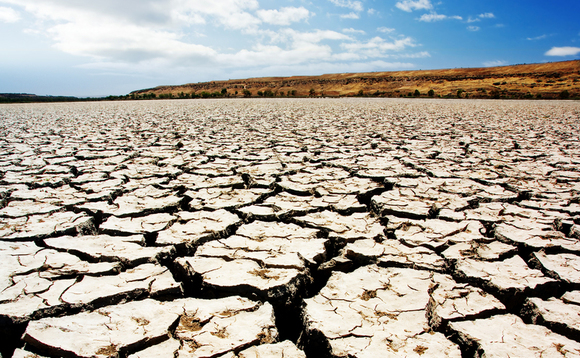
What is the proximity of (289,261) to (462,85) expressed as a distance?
108 ft

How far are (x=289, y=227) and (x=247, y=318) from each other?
749 mm

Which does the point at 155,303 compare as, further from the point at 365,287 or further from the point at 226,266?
the point at 365,287

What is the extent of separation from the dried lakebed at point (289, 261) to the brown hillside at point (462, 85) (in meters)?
22.8

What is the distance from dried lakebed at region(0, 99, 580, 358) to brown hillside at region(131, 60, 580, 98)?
22761 millimetres

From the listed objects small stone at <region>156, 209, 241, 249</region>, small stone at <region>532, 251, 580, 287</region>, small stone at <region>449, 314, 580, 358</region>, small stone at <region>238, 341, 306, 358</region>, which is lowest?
small stone at <region>449, 314, 580, 358</region>

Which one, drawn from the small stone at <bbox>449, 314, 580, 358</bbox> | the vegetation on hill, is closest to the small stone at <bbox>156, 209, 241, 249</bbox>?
the small stone at <bbox>449, 314, 580, 358</bbox>

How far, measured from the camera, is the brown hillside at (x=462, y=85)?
23.5m

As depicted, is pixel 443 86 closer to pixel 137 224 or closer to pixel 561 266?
pixel 561 266

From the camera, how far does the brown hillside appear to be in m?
23.5

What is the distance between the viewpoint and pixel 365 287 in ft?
4.03

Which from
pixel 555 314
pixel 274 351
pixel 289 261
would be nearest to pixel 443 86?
pixel 555 314

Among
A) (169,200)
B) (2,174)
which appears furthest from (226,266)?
(2,174)

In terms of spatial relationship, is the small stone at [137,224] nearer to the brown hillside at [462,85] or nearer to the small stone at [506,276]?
the small stone at [506,276]

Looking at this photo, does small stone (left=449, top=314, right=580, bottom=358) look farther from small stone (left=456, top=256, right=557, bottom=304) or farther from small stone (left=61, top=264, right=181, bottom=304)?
→ small stone (left=61, top=264, right=181, bottom=304)
